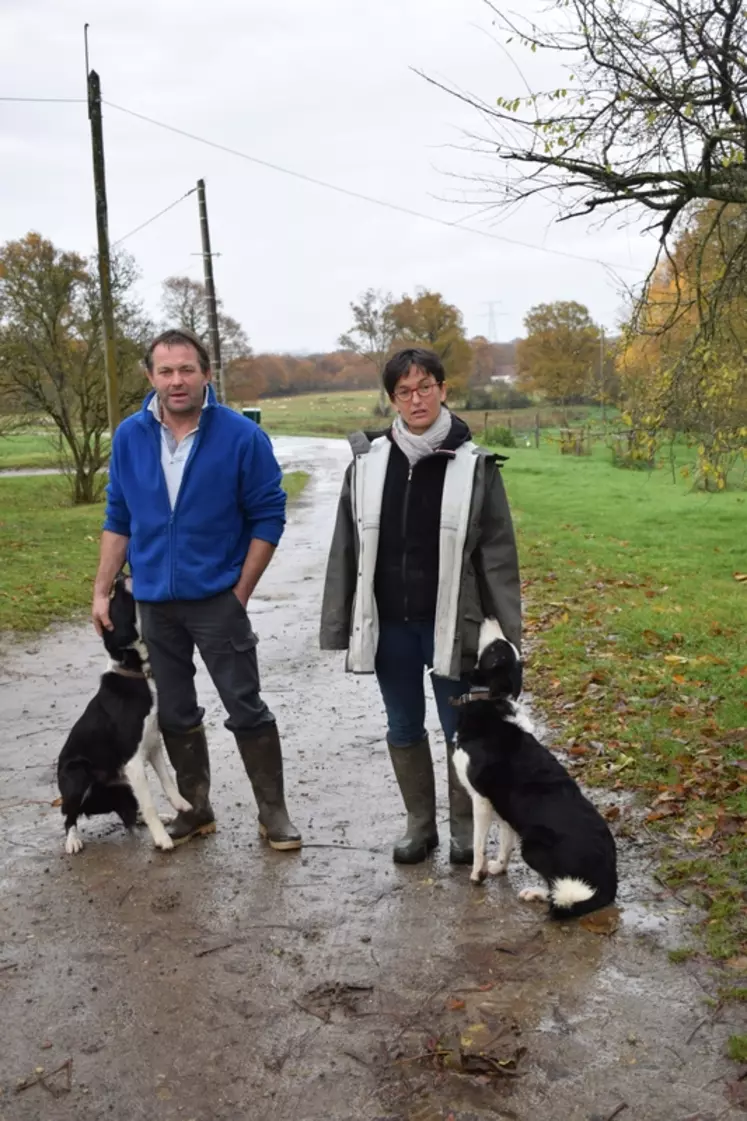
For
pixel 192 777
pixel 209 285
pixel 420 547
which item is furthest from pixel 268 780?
pixel 209 285

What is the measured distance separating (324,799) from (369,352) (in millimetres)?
61350

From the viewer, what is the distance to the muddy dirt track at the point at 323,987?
2.92m

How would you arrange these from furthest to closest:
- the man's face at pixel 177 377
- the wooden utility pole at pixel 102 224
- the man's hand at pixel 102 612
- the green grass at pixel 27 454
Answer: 1. the green grass at pixel 27 454
2. the wooden utility pole at pixel 102 224
3. the man's hand at pixel 102 612
4. the man's face at pixel 177 377

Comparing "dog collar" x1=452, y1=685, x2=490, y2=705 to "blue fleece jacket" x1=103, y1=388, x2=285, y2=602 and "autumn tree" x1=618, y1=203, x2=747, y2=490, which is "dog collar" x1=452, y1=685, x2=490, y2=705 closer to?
"blue fleece jacket" x1=103, y1=388, x2=285, y2=602

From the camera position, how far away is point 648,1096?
2867 millimetres

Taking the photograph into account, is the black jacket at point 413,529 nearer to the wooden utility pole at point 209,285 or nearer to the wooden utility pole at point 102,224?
the wooden utility pole at point 102,224

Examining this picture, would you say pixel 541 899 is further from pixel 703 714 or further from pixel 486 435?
pixel 486 435

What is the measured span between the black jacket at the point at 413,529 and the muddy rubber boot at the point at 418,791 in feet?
2.40

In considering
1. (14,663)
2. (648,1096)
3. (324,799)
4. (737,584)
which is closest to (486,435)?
(737,584)

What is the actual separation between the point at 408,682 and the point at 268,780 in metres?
0.90

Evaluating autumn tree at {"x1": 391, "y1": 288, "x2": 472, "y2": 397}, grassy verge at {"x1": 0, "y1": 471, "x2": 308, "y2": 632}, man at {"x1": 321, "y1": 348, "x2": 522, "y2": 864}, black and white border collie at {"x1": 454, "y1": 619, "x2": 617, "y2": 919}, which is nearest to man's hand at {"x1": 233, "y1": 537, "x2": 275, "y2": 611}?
man at {"x1": 321, "y1": 348, "x2": 522, "y2": 864}

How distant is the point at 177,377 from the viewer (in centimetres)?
433

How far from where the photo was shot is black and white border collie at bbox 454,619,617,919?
390 centimetres

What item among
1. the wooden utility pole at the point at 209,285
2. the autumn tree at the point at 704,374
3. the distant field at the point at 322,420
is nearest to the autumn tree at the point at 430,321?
the distant field at the point at 322,420
